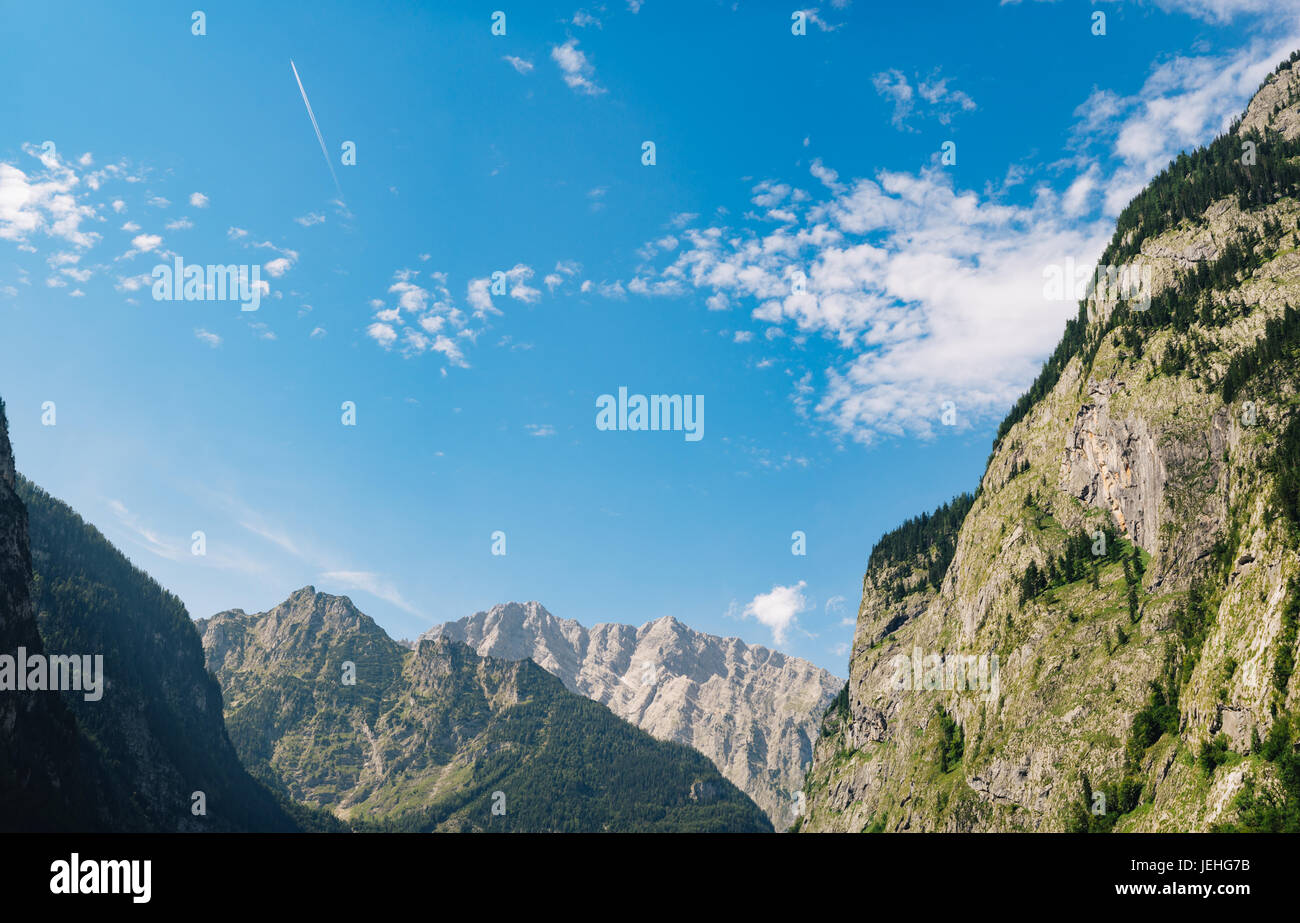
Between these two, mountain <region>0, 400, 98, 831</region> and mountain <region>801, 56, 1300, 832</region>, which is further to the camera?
mountain <region>0, 400, 98, 831</region>

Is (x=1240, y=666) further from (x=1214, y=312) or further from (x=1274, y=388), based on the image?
(x=1214, y=312)

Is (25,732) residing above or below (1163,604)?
below

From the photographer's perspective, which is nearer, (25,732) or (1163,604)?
(1163,604)

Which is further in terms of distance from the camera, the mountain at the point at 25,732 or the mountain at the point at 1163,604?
the mountain at the point at 25,732

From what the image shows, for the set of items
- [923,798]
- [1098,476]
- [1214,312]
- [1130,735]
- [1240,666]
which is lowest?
[923,798]
